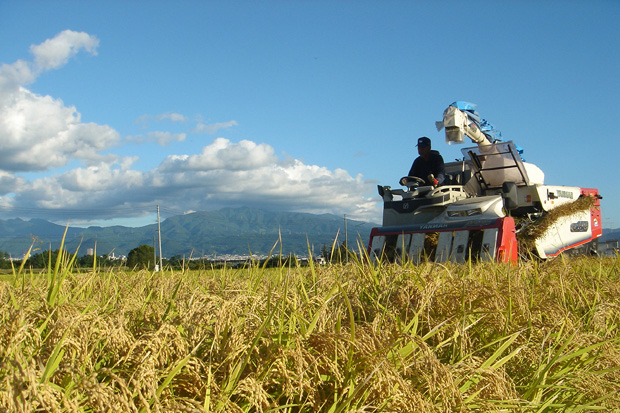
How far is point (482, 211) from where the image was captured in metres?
11.4

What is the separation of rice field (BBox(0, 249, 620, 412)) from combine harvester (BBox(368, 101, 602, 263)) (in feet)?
21.8

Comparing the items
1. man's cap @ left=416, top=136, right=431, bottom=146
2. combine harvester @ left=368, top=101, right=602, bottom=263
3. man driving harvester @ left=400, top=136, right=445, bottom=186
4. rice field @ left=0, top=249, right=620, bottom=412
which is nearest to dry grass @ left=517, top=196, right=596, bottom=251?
combine harvester @ left=368, top=101, right=602, bottom=263

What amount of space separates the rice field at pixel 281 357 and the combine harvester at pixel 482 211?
663 centimetres

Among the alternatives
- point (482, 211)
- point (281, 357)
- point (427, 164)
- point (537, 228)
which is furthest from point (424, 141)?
point (281, 357)

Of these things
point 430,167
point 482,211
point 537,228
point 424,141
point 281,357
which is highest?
point 424,141

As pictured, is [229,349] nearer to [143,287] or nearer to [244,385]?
[244,385]

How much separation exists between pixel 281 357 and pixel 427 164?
1123cm

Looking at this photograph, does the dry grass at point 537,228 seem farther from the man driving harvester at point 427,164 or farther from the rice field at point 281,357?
the rice field at point 281,357

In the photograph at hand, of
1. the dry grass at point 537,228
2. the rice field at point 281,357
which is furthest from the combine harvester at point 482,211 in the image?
the rice field at point 281,357

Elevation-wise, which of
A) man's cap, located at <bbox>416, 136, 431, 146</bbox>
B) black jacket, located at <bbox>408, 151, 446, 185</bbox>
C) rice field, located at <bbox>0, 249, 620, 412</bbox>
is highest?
man's cap, located at <bbox>416, 136, 431, 146</bbox>

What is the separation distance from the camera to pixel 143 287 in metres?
4.78

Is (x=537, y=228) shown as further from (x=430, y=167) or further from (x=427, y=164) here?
(x=427, y=164)

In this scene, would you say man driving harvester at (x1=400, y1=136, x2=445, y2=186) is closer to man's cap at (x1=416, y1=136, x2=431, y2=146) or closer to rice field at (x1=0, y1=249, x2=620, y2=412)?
man's cap at (x1=416, y1=136, x2=431, y2=146)

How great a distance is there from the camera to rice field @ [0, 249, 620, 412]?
2.15 meters
